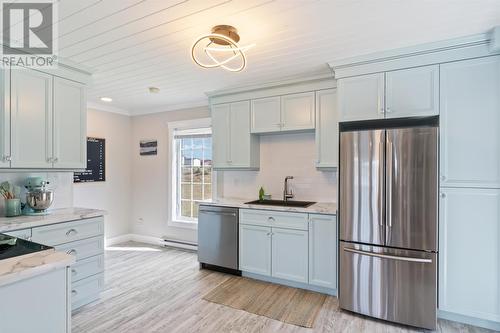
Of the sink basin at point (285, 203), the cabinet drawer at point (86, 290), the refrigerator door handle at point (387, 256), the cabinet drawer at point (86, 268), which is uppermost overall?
the sink basin at point (285, 203)

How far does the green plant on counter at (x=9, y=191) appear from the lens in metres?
2.53

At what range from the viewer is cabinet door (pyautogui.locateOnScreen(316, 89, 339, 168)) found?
10.2 feet

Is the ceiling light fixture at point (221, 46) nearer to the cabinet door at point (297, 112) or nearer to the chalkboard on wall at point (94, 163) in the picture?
the cabinet door at point (297, 112)

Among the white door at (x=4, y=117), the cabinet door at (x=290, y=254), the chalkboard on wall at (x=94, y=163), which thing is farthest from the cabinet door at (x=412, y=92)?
the chalkboard on wall at (x=94, y=163)

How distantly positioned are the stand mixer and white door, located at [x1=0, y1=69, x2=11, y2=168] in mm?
356

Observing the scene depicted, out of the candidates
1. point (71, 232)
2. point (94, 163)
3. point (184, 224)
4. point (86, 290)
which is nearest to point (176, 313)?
point (86, 290)

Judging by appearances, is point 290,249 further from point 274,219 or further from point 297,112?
point 297,112

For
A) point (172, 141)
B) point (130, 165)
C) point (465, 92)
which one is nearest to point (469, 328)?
point (465, 92)

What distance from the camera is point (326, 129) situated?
314 cm

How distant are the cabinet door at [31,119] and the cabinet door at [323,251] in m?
2.81

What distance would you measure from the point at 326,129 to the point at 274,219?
122 centimetres

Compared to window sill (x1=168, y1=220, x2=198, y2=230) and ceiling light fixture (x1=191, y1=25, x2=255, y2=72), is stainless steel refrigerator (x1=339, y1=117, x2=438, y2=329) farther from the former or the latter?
window sill (x1=168, y1=220, x2=198, y2=230)

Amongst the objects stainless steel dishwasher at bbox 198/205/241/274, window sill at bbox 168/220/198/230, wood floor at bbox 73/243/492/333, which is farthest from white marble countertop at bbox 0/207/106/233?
window sill at bbox 168/220/198/230

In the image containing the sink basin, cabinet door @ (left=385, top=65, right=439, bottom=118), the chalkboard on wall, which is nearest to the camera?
cabinet door @ (left=385, top=65, right=439, bottom=118)
